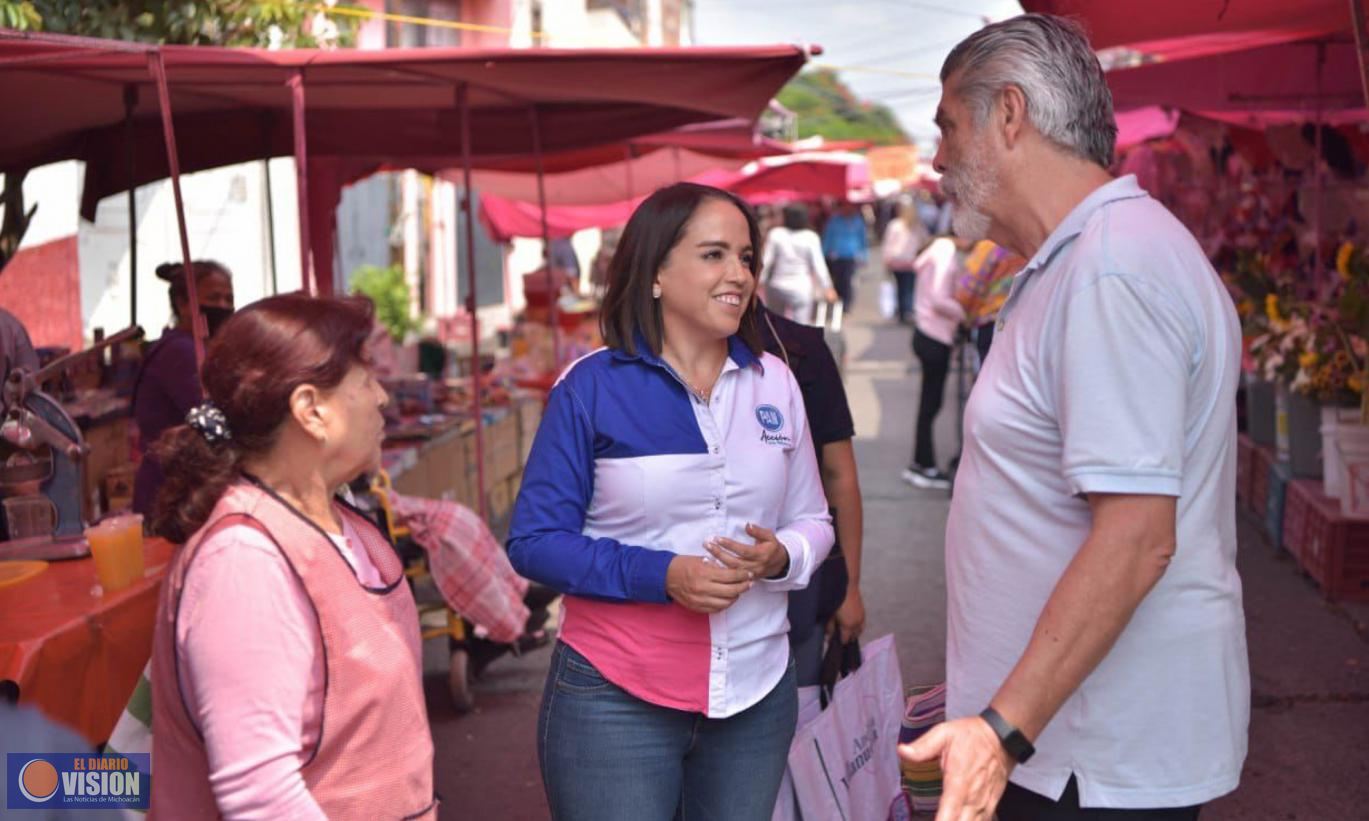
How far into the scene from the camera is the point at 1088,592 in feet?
6.01

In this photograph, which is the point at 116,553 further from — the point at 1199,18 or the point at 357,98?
the point at 1199,18

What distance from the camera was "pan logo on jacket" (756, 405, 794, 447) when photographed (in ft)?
8.98

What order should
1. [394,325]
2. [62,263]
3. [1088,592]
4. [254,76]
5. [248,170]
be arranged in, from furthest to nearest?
[394,325]
[248,170]
[62,263]
[254,76]
[1088,592]

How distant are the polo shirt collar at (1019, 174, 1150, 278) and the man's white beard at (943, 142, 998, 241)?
0.14m

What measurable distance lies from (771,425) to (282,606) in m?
1.11

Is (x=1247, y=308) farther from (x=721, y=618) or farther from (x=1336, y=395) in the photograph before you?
(x=721, y=618)

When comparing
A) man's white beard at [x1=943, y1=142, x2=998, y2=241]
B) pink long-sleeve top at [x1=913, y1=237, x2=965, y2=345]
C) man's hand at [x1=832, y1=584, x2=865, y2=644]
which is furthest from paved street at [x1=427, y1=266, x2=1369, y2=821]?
man's white beard at [x1=943, y1=142, x2=998, y2=241]

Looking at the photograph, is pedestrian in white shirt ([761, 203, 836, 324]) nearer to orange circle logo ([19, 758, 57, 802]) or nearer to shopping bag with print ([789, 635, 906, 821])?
shopping bag with print ([789, 635, 906, 821])

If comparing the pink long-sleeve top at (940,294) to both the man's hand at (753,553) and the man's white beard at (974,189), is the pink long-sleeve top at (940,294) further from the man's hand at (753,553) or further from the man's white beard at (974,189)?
the man's white beard at (974,189)

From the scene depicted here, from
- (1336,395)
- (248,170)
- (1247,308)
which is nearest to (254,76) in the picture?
(1336,395)

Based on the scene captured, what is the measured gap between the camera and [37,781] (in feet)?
9.95

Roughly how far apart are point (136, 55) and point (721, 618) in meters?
2.89

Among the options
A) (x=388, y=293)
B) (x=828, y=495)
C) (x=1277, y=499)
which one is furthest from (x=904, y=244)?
(x=828, y=495)

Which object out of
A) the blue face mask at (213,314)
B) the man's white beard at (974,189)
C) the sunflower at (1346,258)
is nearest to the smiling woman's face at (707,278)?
the man's white beard at (974,189)
